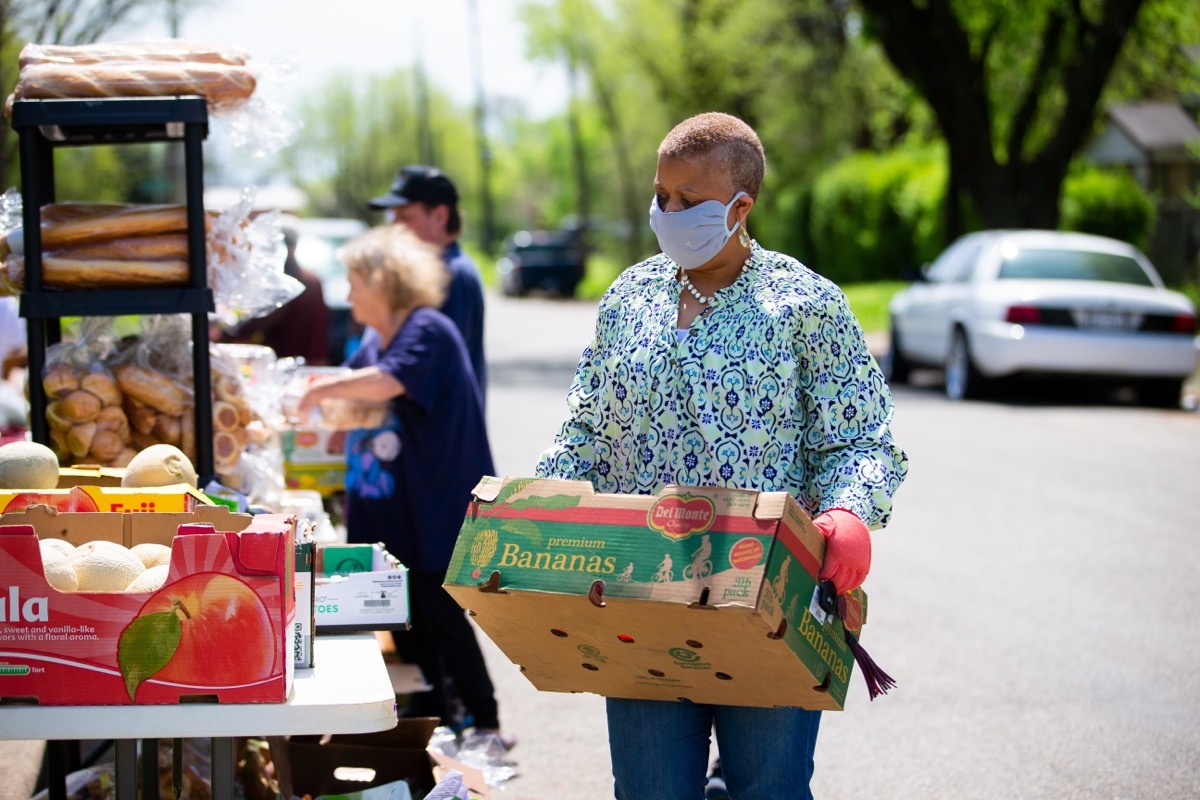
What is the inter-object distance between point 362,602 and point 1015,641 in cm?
386

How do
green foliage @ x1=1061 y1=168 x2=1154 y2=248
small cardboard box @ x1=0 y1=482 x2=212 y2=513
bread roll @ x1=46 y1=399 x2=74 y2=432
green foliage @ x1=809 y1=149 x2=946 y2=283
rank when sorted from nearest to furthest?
small cardboard box @ x1=0 y1=482 x2=212 y2=513
bread roll @ x1=46 y1=399 x2=74 y2=432
green foliage @ x1=1061 y1=168 x2=1154 y2=248
green foliage @ x1=809 y1=149 x2=946 y2=283

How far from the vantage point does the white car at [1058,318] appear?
43.2 feet

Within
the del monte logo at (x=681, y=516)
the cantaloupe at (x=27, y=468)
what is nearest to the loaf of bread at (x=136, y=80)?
the cantaloupe at (x=27, y=468)

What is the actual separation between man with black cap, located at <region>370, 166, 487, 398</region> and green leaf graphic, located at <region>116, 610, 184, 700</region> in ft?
10.7

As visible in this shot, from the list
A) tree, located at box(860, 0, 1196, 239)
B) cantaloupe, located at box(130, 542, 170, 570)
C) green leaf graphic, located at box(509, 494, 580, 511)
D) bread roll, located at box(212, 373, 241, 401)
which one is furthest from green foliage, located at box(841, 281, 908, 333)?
green leaf graphic, located at box(509, 494, 580, 511)

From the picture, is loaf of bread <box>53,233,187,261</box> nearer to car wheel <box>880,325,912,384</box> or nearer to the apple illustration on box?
the apple illustration on box

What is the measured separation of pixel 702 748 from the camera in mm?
3018

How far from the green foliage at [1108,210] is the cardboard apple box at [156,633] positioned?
886 inches

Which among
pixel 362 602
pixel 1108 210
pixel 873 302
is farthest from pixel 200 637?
pixel 873 302

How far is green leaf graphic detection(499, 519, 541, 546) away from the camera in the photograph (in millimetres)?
2730

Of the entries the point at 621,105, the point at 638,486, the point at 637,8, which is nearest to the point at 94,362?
the point at 638,486

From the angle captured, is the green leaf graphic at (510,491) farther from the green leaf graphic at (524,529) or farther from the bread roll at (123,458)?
the bread roll at (123,458)

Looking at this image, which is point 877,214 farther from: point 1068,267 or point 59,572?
point 59,572

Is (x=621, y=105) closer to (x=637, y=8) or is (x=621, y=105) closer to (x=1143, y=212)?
(x=637, y=8)
